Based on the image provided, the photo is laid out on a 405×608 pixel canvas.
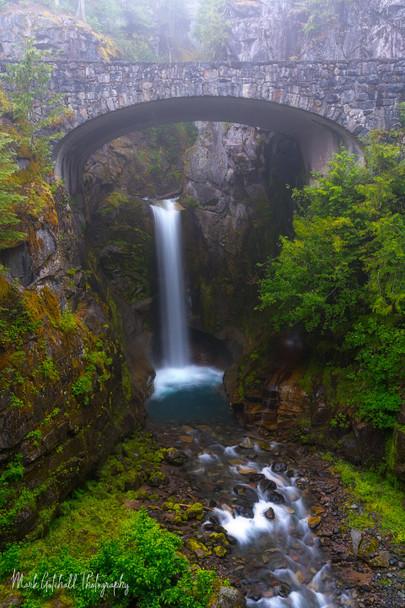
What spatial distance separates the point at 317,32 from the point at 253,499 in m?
26.8

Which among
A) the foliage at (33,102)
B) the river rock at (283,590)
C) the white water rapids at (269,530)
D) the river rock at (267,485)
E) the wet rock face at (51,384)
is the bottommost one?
the river rock at (283,590)

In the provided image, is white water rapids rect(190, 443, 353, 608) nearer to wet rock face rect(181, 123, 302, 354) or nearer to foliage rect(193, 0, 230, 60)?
wet rock face rect(181, 123, 302, 354)

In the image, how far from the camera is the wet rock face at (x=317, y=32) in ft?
67.7

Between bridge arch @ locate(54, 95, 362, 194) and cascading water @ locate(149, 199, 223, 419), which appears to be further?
cascading water @ locate(149, 199, 223, 419)

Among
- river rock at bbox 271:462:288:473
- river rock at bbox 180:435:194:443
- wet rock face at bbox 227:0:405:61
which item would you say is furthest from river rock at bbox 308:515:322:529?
wet rock face at bbox 227:0:405:61

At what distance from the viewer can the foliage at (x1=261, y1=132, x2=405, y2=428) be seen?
833 cm

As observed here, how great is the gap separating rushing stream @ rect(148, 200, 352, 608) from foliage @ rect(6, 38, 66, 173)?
347 inches

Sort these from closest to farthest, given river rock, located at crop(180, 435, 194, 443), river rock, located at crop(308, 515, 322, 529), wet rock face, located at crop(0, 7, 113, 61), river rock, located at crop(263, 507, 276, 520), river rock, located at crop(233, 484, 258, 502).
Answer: river rock, located at crop(308, 515, 322, 529)
river rock, located at crop(263, 507, 276, 520)
river rock, located at crop(233, 484, 258, 502)
river rock, located at crop(180, 435, 194, 443)
wet rock face, located at crop(0, 7, 113, 61)

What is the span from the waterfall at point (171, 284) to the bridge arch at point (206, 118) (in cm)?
426

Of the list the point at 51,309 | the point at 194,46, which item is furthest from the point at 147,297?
the point at 194,46

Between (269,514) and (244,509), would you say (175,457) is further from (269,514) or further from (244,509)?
(269,514)

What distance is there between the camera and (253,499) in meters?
8.29

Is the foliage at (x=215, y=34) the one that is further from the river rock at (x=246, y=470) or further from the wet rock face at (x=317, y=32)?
the river rock at (x=246, y=470)

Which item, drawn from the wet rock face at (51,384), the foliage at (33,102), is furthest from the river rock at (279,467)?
the foliage at (33,102)
